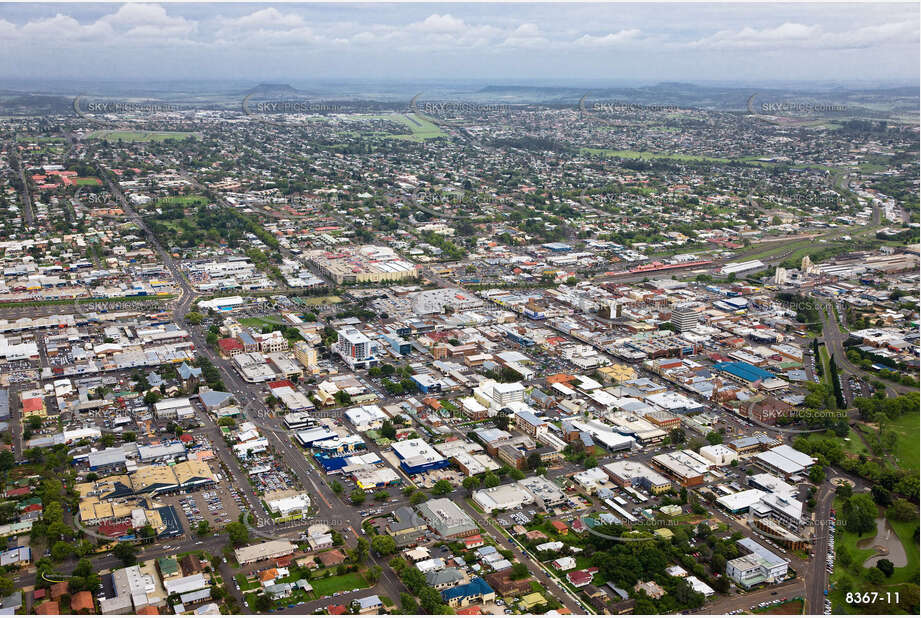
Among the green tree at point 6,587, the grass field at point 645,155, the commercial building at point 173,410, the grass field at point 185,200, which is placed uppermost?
the grass field at point 645,155

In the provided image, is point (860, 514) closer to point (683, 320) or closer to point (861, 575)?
point (861, 575)

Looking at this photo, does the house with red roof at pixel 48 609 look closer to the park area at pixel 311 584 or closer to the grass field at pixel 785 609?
the park area at pixel 311 584

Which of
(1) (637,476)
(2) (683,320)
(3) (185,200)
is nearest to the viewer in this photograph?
(1) (637,476)

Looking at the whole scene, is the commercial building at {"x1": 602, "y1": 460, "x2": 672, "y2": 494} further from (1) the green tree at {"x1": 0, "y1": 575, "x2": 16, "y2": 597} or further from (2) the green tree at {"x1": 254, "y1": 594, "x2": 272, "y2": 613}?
(1) the green tree at {"x1": 0, "y1": 575, "x2": 16, "y2": 597}

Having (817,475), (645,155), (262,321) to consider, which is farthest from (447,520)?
(645,155)

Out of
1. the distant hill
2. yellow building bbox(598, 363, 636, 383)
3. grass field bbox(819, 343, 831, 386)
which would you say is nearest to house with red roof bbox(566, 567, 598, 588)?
yellow building bbox(598, 363, 636, 383)

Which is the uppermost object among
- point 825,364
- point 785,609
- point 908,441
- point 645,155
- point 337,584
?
point 645,155

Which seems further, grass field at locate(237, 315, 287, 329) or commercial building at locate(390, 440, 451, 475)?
grass field at locate(237, 315, 287, 329)

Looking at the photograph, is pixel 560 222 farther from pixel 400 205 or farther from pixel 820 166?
pixel 820 166

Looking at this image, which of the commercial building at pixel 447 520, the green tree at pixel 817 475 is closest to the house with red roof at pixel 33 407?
the commercial building at pixel 447 520
